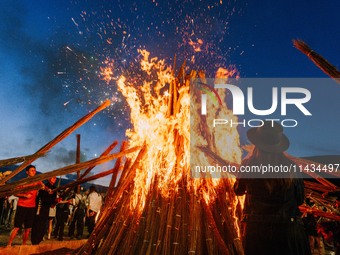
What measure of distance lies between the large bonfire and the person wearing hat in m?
1.50

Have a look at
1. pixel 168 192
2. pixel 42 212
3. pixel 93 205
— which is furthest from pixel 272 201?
pixel 93 205

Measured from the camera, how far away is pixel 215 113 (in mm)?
6527

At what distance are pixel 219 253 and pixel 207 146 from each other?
203cm

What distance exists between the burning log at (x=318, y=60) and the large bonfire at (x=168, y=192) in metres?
2.22

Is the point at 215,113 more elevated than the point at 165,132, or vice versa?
the point at 215,113

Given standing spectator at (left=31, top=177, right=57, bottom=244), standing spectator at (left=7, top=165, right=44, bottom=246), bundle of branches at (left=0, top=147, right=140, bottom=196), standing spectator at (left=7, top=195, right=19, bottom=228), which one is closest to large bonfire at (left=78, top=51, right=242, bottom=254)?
bundle of branches at (left=0, top=147, right=140, bottom=196)

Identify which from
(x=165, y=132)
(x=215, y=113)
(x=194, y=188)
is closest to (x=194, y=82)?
(x=215, y=113)

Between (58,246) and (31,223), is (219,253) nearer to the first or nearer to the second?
(58,246)

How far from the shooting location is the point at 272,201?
332 cm

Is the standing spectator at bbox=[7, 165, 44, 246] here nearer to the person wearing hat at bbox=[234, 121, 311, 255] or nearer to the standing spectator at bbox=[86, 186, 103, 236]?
the standing spectator at bbox=[86, 186, 103, 236]

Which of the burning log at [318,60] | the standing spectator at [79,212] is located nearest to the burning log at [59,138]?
the burning log at [318,60]

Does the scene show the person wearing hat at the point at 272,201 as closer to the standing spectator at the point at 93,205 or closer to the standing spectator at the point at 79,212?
the standing spectator at the point at 93,205

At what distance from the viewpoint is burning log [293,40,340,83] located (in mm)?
4234

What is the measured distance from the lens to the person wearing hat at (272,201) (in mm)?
3227
